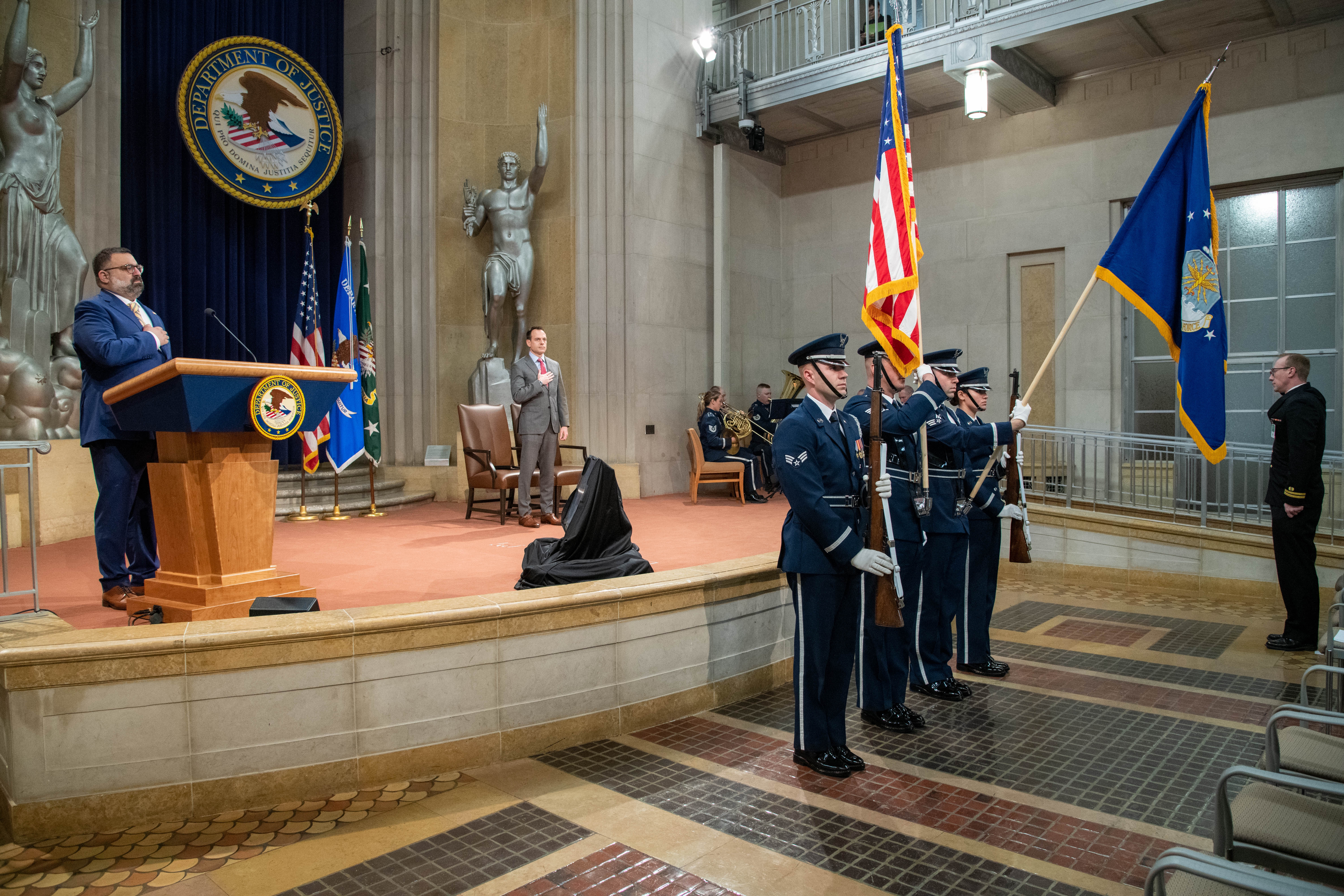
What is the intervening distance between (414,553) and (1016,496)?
4265 mm

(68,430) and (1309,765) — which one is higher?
(68,430)

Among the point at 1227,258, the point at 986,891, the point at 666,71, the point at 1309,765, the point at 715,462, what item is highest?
the point at 666,71

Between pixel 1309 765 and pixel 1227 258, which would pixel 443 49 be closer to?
pixel 1227 258

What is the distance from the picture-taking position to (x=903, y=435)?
411cm

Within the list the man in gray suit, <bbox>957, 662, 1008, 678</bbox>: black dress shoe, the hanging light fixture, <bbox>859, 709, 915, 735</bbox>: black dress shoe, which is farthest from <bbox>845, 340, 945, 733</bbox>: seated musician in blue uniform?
the hanging light fixture

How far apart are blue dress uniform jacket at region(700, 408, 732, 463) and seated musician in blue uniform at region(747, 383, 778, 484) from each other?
2.51 ft

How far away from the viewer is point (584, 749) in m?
3.74

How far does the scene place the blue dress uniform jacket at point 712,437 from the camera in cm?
1076

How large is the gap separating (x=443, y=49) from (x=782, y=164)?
216 inches

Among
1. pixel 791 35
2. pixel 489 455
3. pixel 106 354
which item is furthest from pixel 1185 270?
pixel 791 35

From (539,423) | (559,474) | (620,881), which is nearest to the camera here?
(620,881)

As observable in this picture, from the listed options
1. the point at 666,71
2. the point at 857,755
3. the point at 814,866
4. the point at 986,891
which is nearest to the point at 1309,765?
the point at 986,891

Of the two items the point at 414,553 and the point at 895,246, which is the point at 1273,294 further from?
the point at 414,553

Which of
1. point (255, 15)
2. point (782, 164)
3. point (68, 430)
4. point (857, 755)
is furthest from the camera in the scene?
point (782, 164)
